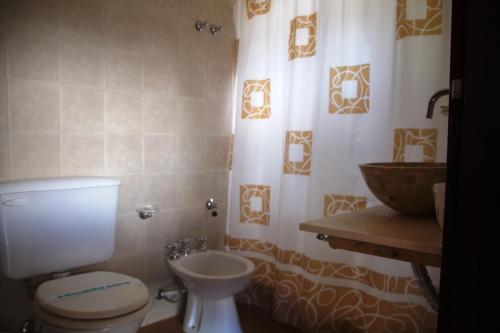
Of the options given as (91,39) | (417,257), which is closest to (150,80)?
(91,39)

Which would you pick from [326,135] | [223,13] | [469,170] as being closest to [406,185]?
[469,170]

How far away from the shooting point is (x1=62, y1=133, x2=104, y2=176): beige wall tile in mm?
1716

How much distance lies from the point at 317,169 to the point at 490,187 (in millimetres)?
1279

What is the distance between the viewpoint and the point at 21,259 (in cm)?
149

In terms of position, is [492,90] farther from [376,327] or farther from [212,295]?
[212,295]

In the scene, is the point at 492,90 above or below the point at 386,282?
above

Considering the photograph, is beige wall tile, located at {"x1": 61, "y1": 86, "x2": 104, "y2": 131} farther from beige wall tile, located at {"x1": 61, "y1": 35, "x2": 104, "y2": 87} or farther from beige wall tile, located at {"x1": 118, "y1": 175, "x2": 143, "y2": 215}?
beige wall tile, located at {"x1": 118, "y1": 175, "x2": 143, "y2": 215}

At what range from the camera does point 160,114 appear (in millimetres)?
2027

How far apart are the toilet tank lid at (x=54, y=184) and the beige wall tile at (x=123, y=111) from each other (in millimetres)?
299

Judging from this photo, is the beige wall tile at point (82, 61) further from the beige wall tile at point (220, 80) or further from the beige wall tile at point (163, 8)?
the beige wall tile at point (220, 80)

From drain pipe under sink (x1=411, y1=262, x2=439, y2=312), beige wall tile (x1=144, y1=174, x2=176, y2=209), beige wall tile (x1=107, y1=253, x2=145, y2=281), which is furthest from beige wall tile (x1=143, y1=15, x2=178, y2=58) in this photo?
drain pipe under sink (x1=411, y1=262, x2=439, y2=312)

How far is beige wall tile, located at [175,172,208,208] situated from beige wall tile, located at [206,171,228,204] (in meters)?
0.04

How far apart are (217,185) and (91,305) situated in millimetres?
1106

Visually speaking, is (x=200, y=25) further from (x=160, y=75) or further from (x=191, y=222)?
(x=191, y=222)
